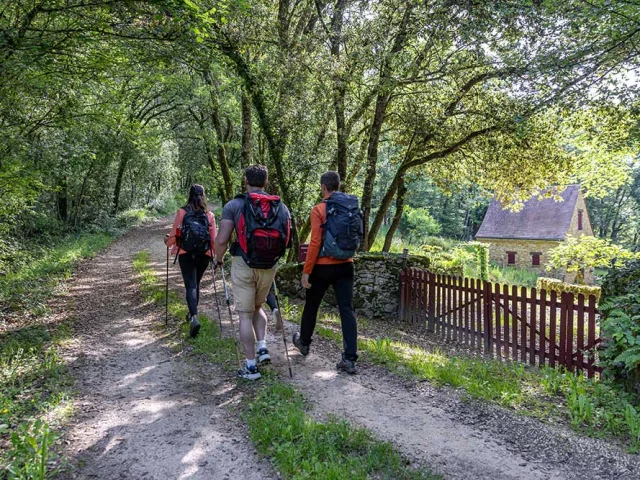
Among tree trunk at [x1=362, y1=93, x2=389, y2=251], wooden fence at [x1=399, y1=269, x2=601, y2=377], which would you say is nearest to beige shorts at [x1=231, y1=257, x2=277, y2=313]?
wooden fence at [x1=399, y1=269, x2=601, y2=377]

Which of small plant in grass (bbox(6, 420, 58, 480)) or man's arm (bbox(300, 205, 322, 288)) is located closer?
small plant in grass (bbox(6, 420, 58, 480))

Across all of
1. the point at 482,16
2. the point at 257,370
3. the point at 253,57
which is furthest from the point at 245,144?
the point at 257,370

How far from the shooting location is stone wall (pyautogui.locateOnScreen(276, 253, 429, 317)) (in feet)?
31.0

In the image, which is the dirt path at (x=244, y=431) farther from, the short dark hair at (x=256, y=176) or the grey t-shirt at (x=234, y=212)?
the short dark hair at (x=256, y=176)

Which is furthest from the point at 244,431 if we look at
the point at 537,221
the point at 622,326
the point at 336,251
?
the point at 537,221

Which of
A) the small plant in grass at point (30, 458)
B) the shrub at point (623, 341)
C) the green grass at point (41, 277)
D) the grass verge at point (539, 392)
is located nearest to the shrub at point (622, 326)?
the shrub at point (623, 341)

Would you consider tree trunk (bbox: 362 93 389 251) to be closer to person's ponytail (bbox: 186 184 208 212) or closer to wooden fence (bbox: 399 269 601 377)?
wooden fence (bbox: 399 269 601 377)

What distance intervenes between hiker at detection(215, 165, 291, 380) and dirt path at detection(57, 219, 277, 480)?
2.15 ft

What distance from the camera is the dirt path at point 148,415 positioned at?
2.88 meters

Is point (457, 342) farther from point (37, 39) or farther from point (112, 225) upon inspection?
point (112, 225)

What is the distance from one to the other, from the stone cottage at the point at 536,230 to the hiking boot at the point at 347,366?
29.4 m

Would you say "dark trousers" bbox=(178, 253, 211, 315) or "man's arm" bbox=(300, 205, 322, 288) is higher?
"man's arm" bbox=(300, 205, 322, 288)

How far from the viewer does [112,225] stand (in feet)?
74.8

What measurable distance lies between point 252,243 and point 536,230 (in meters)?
33.6
